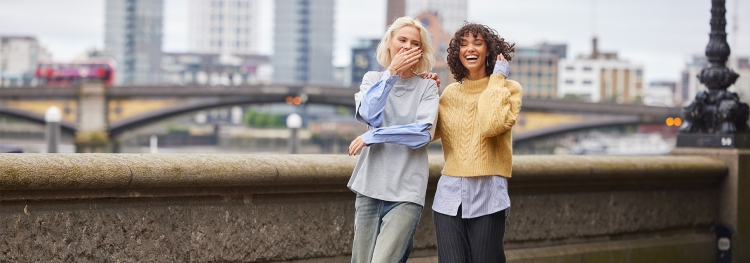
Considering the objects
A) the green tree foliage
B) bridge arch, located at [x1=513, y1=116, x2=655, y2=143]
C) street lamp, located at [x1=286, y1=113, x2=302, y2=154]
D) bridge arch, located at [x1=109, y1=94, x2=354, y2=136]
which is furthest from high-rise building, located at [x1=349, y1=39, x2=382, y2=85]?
street lamp, located at [x1=286, y1=113, x2=302, y2=154]

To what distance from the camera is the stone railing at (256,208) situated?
3.67 meters

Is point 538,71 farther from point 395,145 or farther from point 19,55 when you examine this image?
point 395,145

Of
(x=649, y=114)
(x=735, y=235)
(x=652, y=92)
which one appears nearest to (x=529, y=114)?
(x=649, y=114)

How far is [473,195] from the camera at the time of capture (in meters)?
3.65

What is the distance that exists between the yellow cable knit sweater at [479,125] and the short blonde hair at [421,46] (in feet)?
0.58

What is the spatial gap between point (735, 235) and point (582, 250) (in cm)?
158

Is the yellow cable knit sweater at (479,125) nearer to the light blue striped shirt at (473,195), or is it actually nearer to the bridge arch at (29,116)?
the light blue striped shirt at (473,195)

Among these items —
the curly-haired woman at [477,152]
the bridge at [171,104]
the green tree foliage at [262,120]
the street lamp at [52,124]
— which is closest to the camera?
the curly-haired woman at [477,152]

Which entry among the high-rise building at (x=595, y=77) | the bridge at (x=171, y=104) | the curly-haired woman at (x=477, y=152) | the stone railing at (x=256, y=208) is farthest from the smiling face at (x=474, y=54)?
the high-rise building at (x=595, y=77)

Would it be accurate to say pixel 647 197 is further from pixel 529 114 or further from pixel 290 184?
pixel 529 114

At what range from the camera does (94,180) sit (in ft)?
12.1

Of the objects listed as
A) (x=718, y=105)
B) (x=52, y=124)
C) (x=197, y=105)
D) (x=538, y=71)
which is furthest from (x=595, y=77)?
(x=718, y=105)

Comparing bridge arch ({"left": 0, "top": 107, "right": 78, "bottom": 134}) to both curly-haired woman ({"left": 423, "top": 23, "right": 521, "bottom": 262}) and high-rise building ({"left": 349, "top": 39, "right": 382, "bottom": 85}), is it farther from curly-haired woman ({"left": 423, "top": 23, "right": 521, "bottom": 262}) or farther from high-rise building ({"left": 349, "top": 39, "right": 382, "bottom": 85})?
high-rise building ({"left": 349, "top": 39, "right": 382, "bottom": 85})

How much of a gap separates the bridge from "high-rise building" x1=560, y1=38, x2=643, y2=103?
82.7 m
